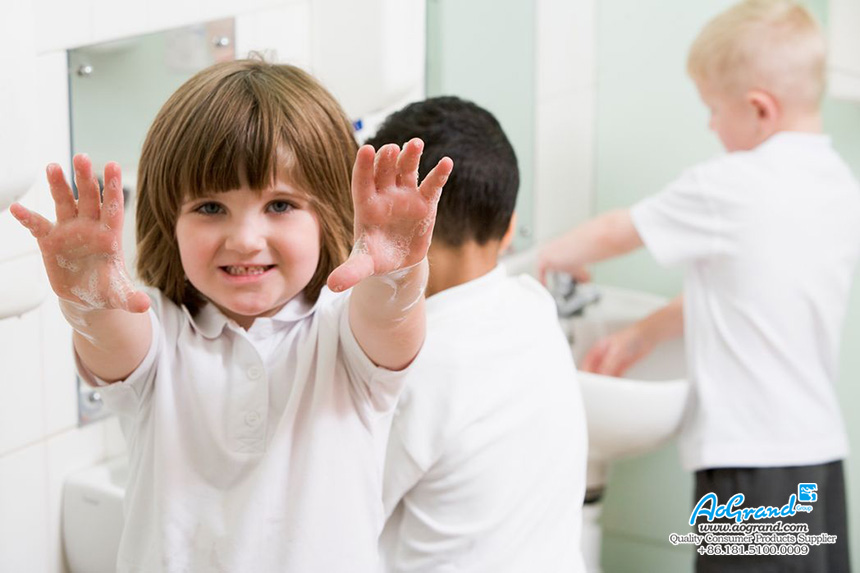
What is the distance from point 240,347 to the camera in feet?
3.16

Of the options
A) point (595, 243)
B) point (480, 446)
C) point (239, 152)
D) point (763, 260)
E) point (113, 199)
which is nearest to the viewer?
point (113, 199)

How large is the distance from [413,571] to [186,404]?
1.20 ft

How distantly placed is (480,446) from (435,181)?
0.49 meters

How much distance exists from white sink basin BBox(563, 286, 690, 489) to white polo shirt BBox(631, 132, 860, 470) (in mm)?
51

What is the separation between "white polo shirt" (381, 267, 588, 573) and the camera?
1179 mm

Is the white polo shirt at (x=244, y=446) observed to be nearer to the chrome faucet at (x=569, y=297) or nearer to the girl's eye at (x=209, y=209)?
the girl's eye at (x=209, y=209)

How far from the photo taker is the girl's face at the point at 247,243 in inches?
35.5

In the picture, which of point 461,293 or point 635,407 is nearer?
point 461,293

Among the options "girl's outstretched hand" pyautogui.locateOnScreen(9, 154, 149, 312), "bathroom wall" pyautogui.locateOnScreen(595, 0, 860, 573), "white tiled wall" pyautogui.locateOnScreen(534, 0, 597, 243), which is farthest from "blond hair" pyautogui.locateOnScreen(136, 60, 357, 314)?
"bathroom wall" pyautogui.locateOnScreen(595, 0, 860, 573)

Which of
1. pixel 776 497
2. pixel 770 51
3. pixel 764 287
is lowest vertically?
pixel 776 497

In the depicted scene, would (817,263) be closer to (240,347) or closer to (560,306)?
(560,306)

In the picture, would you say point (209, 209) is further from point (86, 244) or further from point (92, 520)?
point (92, 520)

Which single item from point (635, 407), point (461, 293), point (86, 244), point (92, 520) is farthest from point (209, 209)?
point (635, 407)

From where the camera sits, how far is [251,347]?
96cm
